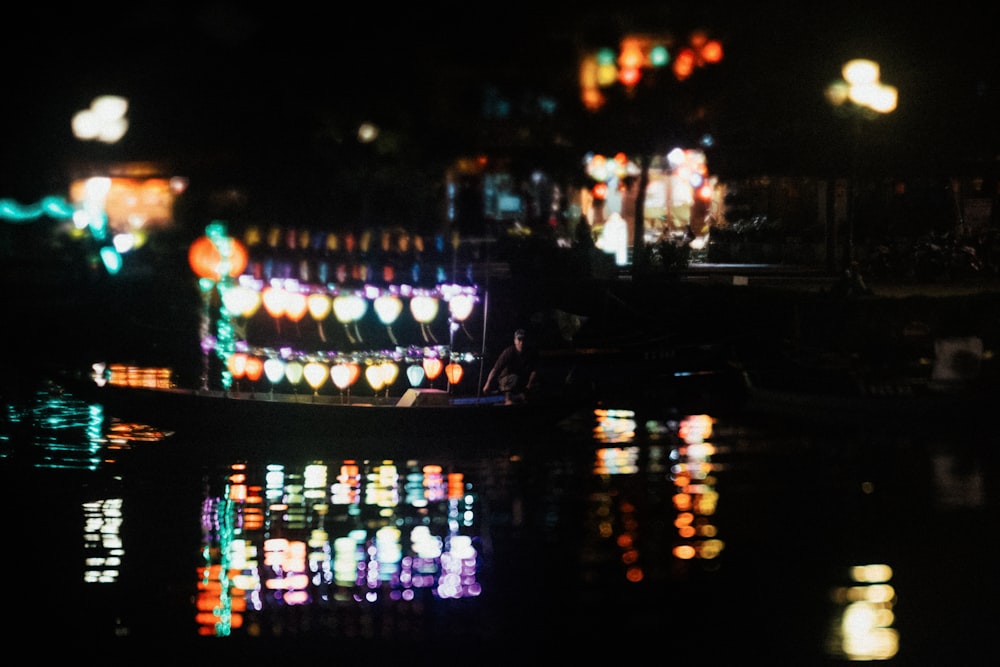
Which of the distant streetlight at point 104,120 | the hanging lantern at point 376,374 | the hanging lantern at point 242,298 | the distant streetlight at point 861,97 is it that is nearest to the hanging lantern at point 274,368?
the hanging lantern at point 376,374

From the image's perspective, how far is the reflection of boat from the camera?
1538 centimetres

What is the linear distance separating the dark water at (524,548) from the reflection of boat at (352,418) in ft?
0.75

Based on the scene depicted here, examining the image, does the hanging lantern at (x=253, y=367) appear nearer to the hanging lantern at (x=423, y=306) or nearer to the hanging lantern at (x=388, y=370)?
the hanging lantern at (x=388, y=370)

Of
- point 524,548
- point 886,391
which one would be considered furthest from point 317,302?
point 886,391

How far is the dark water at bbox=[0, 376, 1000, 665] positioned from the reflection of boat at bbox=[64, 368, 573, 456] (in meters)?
0.23

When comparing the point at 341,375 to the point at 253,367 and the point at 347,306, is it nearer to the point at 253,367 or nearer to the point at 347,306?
the point at 347,306

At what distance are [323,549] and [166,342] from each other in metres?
16.1

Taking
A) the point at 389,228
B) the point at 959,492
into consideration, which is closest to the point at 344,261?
the point at 389,228

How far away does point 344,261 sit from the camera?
2312 centimetres

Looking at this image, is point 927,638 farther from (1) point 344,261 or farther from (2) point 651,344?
(1) point 344,261

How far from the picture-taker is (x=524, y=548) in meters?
10.8

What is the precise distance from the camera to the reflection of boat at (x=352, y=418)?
15375mm

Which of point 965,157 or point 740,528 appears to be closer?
point 740,528

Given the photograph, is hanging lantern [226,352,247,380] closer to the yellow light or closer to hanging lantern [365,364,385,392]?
the yellow light
